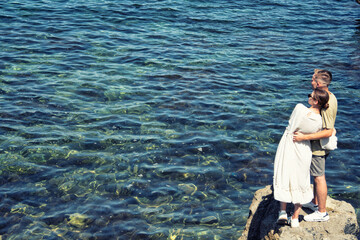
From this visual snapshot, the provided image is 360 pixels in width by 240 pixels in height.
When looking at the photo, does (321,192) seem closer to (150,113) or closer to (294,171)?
(294,171)

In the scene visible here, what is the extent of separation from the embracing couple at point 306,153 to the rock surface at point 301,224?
0.15 meters

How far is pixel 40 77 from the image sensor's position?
48.4 ft

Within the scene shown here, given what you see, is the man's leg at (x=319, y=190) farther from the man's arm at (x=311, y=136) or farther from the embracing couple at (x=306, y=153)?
the man's arm at (x=311, y=136)

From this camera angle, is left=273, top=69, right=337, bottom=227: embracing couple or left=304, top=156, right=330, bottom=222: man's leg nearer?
left=273, top=69, right=337, bottom=227: embracing couple

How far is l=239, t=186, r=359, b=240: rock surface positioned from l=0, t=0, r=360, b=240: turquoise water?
1.00 metres

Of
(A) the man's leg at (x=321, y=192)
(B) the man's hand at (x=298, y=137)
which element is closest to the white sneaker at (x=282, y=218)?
(A) the man's leg at (x=321, y=192)

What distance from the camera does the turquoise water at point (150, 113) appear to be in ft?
29.9

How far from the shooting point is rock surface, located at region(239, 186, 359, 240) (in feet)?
22.2

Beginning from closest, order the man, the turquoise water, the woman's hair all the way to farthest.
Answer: the woman's hair, the man, the turquoise water

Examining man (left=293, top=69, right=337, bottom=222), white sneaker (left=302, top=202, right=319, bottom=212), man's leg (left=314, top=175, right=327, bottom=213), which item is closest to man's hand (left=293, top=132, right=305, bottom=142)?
man (left=293, top=69, right=337, bottom=222)

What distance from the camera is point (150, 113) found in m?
13.0

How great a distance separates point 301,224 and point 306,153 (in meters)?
1.19

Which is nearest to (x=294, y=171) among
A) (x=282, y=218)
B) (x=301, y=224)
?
(x=282, y=218)

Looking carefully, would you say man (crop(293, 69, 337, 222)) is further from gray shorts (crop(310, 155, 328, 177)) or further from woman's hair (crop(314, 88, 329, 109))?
woman's hair (crop(314, 88, 329, 109))
